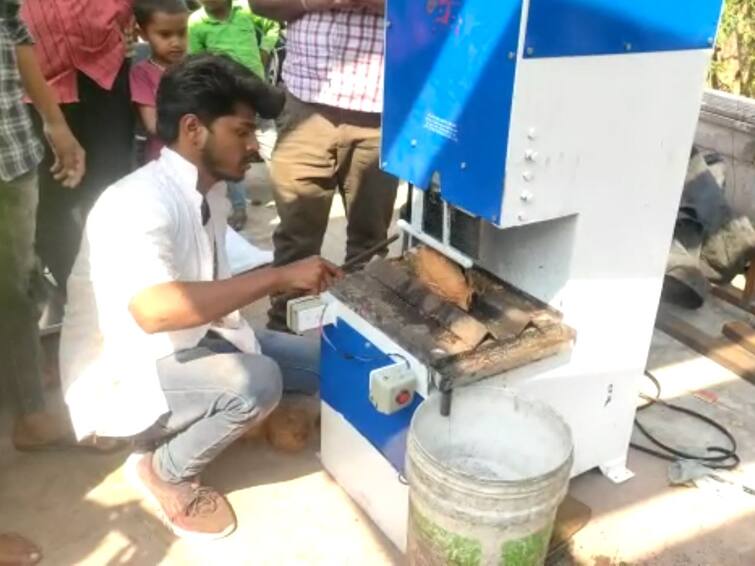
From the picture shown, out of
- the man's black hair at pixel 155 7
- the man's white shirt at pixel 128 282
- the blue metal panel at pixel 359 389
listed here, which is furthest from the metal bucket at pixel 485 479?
the man's black hair at pixel 155 7

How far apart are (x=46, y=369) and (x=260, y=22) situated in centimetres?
340

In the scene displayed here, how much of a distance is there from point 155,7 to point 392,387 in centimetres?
197

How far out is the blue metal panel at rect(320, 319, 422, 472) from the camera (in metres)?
1.98

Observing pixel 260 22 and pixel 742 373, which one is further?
pixel 260 22

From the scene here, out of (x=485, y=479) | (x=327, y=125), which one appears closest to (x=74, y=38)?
(x=327, y=125)

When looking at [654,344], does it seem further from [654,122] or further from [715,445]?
[654,122]

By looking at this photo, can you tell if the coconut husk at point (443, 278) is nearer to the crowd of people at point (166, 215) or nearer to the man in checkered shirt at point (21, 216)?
the crowd of people at point (166, 215)

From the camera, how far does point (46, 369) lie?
2789mm

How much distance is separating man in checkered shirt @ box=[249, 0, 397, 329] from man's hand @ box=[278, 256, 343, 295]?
2.46 feet

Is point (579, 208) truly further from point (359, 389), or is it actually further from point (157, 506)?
point (157, 506)

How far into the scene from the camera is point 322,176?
2795 millimetres

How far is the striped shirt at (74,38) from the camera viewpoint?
8.43 ft

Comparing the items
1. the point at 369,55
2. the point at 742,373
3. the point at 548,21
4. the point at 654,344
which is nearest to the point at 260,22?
the point at 369,55

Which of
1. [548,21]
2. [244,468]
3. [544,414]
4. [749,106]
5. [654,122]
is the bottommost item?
[244,468]
